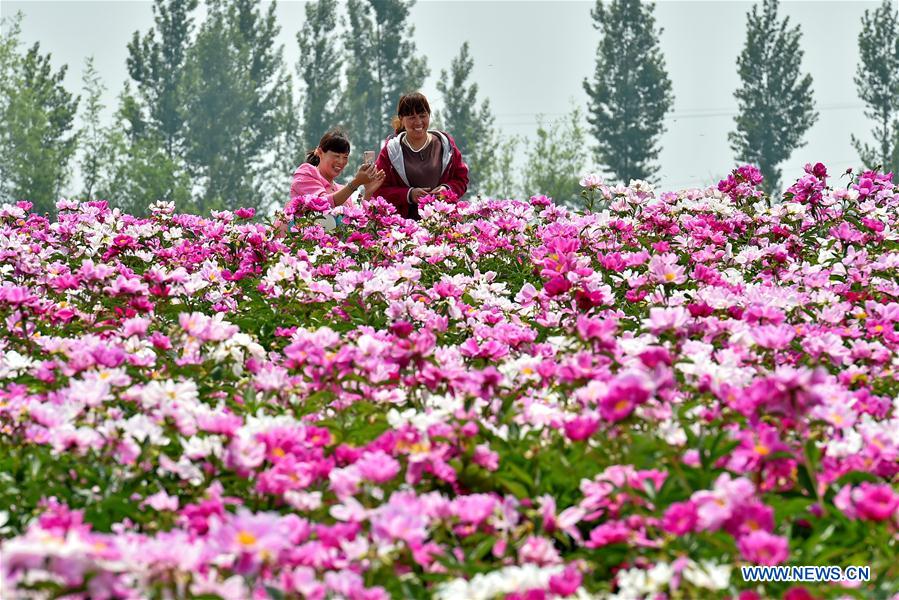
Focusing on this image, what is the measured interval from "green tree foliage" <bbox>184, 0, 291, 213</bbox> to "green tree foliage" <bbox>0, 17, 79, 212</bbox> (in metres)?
4.87

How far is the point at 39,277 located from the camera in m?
5.25

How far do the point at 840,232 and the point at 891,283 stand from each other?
82cm

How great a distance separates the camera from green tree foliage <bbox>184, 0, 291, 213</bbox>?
135 feet

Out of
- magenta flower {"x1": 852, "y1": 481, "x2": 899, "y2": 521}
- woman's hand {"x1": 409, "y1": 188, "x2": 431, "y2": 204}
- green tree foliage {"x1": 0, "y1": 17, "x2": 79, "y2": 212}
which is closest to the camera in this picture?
magenta flower {"x1": 852, "y1": 481, "x2": 899, "y2": 521}

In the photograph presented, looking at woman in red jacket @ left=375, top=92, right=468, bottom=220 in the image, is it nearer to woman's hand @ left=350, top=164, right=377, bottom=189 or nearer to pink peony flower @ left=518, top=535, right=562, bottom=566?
woman's hand @ left=350, top=164, right=377, bottom=189

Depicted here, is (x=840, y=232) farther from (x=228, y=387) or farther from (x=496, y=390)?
(x=228, y=387)

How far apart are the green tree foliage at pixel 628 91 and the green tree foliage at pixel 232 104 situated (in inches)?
534

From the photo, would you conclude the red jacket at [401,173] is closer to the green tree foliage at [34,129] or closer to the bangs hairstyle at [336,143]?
the bangs hairstyle at [336,143]

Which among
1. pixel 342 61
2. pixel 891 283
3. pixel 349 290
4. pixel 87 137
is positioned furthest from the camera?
pixel 342 61

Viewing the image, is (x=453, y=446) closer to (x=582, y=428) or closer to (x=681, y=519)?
(x=582, y=428)

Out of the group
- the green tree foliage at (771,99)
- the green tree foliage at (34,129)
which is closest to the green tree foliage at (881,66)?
the green tree foliage at (771,99)

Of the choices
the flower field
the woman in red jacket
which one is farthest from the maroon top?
the flower field

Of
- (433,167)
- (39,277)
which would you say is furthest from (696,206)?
(39,277)

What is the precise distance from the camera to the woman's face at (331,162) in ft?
24.9
